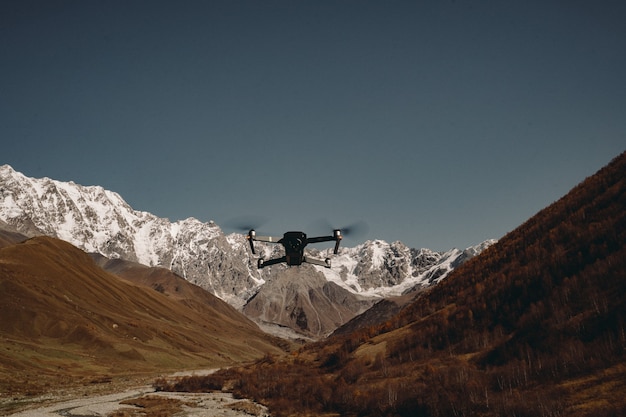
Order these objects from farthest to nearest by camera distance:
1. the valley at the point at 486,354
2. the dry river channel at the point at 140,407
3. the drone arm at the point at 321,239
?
the drone arm at the point at 321,239 → the dry river channel at the point at 140,407 → the valley at the point at 486,354

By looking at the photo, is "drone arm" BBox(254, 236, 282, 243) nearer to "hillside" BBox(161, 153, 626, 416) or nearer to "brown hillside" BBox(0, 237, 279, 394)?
"hillside" BBox(161, 153, 626, 416)

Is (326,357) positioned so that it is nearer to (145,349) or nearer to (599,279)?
(599,279)

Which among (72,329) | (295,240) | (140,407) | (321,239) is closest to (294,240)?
(295,240)

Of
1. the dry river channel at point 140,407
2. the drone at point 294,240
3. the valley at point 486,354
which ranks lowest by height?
the dry river channel at point 140,407

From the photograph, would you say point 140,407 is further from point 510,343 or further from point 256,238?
point 510,343

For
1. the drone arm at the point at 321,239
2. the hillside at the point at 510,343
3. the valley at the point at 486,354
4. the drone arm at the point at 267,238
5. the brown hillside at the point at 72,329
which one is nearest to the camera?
the hillside at the point at 510,343

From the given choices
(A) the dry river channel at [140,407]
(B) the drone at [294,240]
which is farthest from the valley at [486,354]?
(B) the drone at [294,240]

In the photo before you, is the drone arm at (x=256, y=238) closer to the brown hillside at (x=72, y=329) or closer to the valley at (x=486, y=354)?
the valley at (x=486, y=354)
